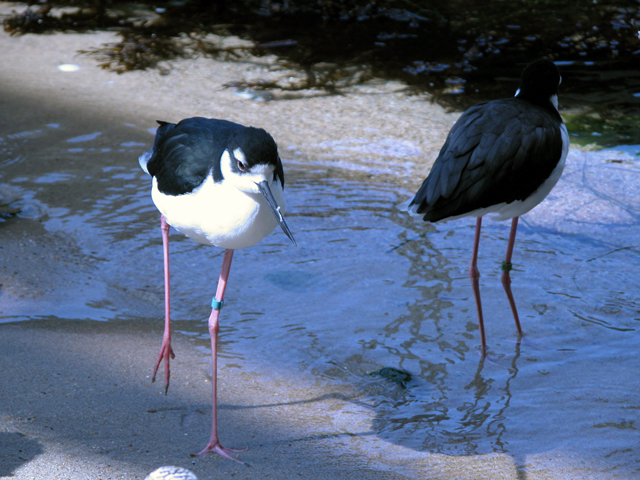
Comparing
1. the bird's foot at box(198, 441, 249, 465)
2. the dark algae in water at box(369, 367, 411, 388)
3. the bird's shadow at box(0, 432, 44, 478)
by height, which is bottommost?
the dark algae in water at box(369, 367, 411, 388)

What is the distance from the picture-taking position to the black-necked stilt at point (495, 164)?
343 centimetres

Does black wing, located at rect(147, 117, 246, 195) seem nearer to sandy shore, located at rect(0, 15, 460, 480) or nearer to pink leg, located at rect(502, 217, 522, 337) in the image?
sandy shore, located at rect(0, 15, 460, 480)

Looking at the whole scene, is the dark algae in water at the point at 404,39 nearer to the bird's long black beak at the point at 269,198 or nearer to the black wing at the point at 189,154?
the black wing at the point at 189,154

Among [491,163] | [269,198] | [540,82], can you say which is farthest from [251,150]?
[540,82]

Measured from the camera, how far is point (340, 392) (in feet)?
11.2

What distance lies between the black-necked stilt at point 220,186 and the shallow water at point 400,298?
2.85 feet

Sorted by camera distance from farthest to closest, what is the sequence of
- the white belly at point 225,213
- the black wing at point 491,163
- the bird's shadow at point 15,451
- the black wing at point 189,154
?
the black wing at point 491,163, the black wing at point 189,154, the white belly at point 225,213, the bird's shadow at point 15,451

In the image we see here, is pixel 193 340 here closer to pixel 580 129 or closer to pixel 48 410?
pixel 48 410

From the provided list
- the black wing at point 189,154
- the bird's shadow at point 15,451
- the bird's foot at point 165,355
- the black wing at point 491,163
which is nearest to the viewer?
the bird's shadow at point 15,451

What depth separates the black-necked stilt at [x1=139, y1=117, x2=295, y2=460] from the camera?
8.84 feet

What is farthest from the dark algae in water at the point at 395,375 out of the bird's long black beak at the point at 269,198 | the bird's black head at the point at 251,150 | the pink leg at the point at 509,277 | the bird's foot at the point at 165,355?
the bird's black head at the point at 251,150

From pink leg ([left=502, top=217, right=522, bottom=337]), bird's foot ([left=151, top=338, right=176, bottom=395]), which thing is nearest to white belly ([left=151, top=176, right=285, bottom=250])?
bird's foot ([left=151, top=338, right=176, bottom=395])

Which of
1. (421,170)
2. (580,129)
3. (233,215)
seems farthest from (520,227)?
(233,215)

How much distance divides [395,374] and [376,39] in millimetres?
5211
